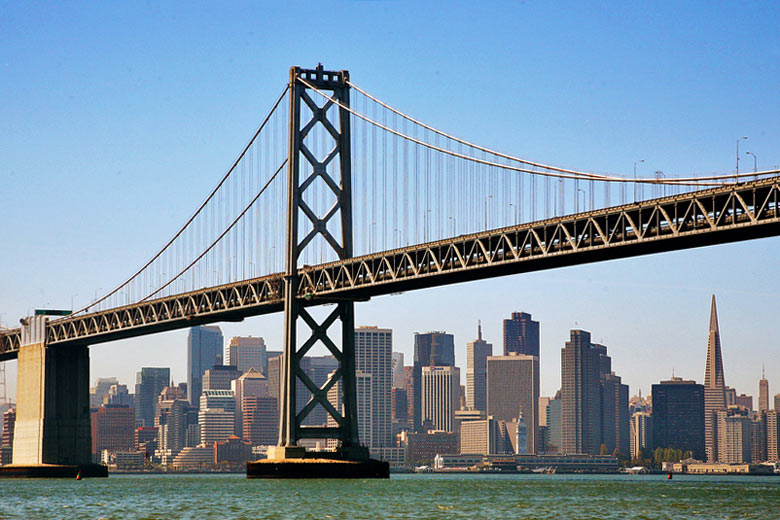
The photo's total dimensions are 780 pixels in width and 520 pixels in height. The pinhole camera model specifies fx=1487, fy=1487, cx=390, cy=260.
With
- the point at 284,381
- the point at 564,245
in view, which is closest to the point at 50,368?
the point at 284,381

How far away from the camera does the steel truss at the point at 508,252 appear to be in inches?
2025

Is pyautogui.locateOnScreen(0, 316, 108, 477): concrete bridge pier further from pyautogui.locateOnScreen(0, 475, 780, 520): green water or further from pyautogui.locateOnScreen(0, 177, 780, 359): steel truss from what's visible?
pyautogui.locateOnScreen(0, 475, 780, 520): green water

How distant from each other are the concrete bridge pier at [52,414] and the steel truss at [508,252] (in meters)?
12.2

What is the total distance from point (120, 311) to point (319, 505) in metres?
43.8

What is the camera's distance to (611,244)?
5578 centimetres

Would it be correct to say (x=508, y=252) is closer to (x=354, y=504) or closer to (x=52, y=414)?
(x=354, y=504)

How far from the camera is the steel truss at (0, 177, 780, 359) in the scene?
169ft

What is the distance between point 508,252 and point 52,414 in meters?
46.2

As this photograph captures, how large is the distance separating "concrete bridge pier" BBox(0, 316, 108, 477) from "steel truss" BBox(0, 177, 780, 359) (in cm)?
1216

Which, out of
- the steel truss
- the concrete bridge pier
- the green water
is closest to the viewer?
the green water

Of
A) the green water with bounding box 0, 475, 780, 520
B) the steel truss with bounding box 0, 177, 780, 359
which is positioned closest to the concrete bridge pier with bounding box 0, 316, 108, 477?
the steel truss with bounding box 0, 177, 780, 359

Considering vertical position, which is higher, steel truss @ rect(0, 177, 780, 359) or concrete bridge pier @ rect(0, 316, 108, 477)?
steel truss @ rect(0, 177, 780, 359)

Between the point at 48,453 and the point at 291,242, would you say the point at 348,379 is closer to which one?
the point at 291,242

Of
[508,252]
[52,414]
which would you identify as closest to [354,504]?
[508,252]
